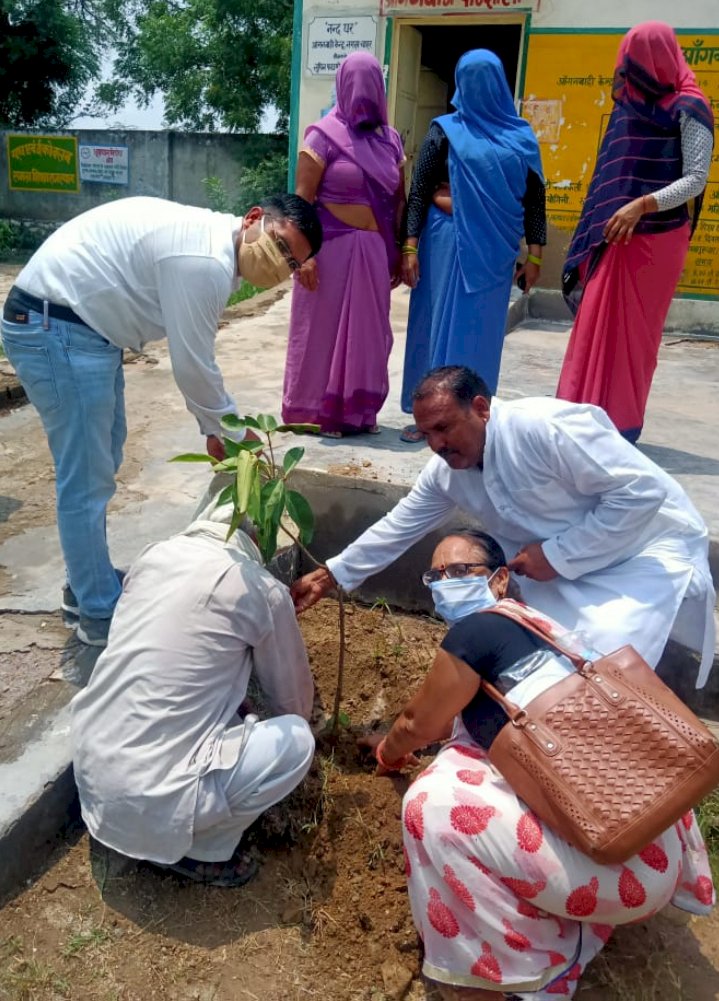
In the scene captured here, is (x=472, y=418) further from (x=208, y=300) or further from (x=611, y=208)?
(x=611, y=208)

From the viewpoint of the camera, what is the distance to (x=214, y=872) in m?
2.16

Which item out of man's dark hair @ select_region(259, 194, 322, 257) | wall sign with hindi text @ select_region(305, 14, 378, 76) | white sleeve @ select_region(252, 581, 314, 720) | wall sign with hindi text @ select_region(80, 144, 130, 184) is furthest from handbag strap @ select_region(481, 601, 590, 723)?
wall sign with hindi text @ select_region(80, 144, 130, 184)

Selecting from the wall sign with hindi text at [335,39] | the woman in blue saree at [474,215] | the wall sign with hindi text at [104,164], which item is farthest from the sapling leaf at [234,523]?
the wall sign with hindi text at [104,164]

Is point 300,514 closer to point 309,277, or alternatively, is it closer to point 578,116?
point 309,277

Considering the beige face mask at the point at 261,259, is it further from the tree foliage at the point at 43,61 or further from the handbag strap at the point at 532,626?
the tree foliage at the point at 43,61

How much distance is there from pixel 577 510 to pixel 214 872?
1365 millimetres

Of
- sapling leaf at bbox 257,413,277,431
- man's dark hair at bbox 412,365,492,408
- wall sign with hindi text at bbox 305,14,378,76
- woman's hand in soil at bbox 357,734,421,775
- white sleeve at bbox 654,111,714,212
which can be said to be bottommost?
woman's hand in soil at bbox 357,734,421,775

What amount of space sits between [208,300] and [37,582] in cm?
142

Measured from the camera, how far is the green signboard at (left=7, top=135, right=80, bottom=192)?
15156 mm

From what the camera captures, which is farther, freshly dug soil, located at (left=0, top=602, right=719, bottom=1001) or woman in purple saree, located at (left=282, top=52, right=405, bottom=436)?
woman in purple saree, located at (left=282, top=52, right=405, bottom=436)

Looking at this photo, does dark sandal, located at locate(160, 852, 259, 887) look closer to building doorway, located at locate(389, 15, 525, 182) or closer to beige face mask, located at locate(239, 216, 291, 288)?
beige face mask, located at locate(239, 216, 291, 288)

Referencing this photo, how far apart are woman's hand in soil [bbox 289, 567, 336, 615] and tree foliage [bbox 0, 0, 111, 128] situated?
17057 millimetres

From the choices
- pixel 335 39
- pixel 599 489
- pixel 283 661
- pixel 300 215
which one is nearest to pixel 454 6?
pixel 335 39

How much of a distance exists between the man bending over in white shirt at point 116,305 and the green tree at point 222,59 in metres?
12.4
